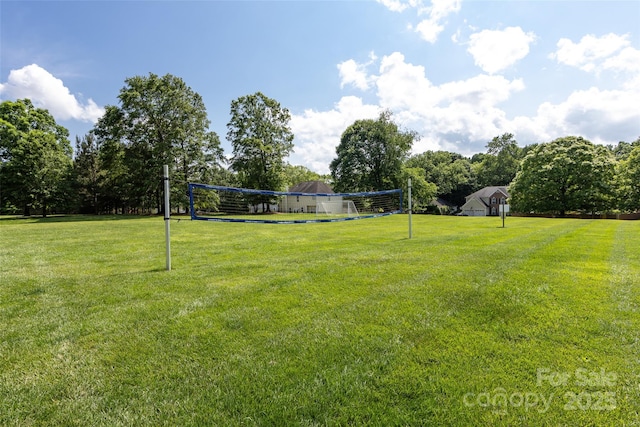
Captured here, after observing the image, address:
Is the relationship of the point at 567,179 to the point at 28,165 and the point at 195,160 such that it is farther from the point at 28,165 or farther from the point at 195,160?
the point at 28,165

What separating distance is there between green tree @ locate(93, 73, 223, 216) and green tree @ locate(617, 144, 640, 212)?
4447cm

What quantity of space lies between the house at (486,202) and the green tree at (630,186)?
22.9 meters

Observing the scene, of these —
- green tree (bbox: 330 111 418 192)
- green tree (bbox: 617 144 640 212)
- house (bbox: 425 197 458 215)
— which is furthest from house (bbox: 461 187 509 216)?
green tree (bbox: 330 111 418 192)

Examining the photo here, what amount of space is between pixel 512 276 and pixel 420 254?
250 cm

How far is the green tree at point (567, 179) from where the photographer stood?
31125mm

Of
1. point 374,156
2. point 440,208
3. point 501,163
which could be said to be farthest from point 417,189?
point 501,163

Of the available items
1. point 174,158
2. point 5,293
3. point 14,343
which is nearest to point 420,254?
point 14,343

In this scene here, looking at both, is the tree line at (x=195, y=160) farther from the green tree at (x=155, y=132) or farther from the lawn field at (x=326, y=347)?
the lawn field at (x=326, y=347)

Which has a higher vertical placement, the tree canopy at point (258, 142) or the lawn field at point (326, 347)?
the tree canopy at point (258, 142)

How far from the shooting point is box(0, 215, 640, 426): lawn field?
7.32 ft

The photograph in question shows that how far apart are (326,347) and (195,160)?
3485 centimetres

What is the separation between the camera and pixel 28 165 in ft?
99.7

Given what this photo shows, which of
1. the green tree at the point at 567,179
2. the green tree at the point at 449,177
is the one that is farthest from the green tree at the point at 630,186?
the green tree at the point at 449,177

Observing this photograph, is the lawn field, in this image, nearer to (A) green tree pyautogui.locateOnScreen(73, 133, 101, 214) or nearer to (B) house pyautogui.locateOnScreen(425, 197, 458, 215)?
(A) green tree pyautogui.locateOnScreen(73, 133, 101, 214)
